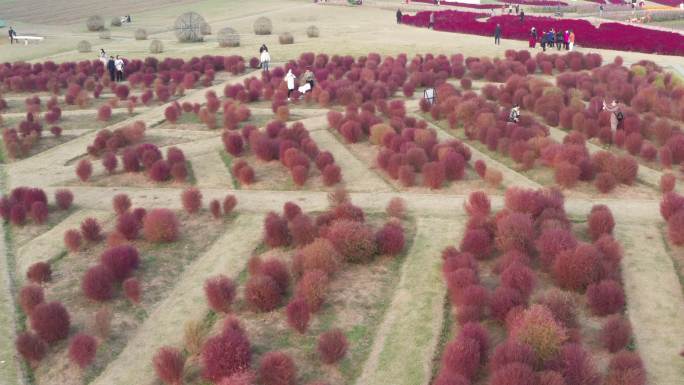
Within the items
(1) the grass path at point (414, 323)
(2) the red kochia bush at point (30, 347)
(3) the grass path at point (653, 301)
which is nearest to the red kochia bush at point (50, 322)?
(2) the red kochia bush at point (30, 347)

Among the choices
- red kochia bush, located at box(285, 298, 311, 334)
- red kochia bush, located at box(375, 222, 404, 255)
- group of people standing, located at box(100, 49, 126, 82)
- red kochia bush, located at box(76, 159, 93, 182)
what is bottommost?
red kochia bush, located at box(285, 298, 311, 334)

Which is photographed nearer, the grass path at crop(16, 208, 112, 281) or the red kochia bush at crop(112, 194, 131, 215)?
the grass path at crop(16, 208, 112, 281)

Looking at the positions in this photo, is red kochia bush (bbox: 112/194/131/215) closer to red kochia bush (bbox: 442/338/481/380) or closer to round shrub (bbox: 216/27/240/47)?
red kochia bush (bbox: 442/338/481/380)

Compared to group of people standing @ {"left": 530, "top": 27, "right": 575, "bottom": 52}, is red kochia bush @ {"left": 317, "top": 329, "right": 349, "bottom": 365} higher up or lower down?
lower down

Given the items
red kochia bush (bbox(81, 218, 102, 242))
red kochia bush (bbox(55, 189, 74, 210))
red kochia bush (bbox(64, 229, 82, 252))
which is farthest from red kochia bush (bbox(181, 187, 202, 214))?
red kochia bush (bbox(55, 189, 74, 210))

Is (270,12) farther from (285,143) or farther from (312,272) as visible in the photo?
(312,272)

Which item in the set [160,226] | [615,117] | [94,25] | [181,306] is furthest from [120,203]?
[94,25]

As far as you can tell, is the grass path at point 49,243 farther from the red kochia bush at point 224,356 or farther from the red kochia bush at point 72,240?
the red kochia bush at point 224,356

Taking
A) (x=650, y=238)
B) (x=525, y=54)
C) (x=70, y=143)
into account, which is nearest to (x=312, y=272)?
(x=650, y=238)
